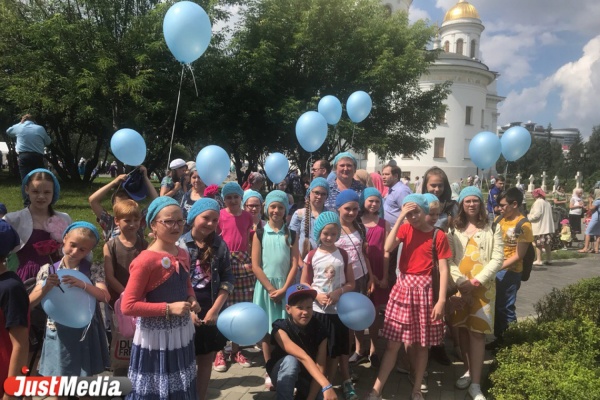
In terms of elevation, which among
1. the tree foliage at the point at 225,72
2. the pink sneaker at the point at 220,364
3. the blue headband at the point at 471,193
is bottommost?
the pink sneaker at the point at 220,364

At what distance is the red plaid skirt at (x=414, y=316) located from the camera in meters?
3.58

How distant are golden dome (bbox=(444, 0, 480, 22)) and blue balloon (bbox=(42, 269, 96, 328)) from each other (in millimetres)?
61730

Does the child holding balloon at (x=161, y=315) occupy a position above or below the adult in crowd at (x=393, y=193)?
below

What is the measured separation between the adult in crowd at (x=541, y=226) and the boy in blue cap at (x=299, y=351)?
877 centimetres

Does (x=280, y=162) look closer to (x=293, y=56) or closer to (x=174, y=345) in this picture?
(x=174, y=345)

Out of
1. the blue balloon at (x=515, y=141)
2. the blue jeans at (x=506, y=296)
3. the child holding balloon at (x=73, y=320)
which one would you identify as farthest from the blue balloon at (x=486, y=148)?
the child holding balloon at (x=73, y=320)

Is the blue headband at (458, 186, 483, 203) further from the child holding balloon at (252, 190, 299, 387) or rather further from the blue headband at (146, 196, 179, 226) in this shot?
the blue headband at (146, 196, 179, 226)

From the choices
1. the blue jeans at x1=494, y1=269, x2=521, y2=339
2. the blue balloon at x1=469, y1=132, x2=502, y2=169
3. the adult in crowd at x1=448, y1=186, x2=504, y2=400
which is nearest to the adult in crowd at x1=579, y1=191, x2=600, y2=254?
the blue balloon at x1=469, y1=132, x2=502, y2=169

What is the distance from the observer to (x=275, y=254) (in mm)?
4059

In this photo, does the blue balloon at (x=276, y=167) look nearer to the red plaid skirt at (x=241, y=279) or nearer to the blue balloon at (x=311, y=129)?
the blue balloon at (x=311, y=129)

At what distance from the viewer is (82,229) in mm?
2994

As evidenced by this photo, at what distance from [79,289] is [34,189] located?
42.7 inches

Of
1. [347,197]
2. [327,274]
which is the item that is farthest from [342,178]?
[327,274]

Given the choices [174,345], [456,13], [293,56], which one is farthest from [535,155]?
[174,345]
